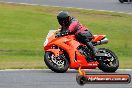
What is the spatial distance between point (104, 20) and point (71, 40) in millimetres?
15669

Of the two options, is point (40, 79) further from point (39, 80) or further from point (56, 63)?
point (56, 63)

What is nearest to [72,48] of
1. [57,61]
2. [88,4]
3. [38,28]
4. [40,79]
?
[57,61]

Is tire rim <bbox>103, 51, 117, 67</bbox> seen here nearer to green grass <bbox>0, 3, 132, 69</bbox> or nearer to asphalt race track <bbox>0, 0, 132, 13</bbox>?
green grass <bbox>0, 3, 132, 69</bbox>

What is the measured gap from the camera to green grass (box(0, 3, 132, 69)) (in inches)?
815

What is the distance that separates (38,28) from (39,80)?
15223 millimetres

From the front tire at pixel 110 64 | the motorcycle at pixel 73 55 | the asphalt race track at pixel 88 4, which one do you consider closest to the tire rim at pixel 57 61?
the motorcycle at pixel 73 55

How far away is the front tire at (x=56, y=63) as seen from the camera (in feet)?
43.4

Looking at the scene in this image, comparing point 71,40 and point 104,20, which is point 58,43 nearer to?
point 71,40

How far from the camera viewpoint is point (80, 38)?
13.7 metres

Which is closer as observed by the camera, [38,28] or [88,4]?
[38,28]

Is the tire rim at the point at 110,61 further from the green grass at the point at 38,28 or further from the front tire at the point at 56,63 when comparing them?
the green grass at the point at 38,28

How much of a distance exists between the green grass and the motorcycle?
4642 mm

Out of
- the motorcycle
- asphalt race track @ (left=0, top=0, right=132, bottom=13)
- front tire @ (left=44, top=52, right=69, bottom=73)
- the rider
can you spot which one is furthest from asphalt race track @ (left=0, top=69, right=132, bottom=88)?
asphalt race track @ (left=0, top=0, right=132, bottom=13)

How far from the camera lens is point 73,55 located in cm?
1367
